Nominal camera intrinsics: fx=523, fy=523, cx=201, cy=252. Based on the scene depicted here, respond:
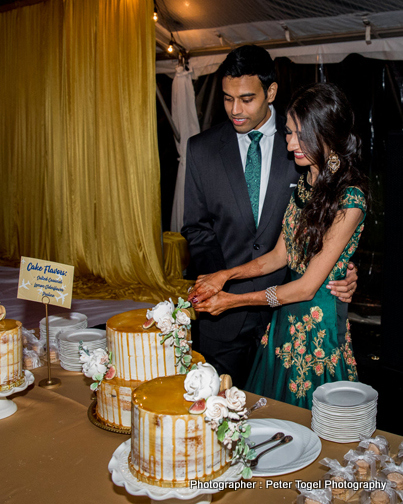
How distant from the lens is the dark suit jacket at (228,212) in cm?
217

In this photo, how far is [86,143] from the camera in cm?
518

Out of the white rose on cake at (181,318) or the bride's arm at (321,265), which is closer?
the white rose on cake at (181,318)

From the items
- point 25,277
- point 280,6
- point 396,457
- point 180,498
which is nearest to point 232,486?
point 180,498

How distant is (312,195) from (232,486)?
973mm

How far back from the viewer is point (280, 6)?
4.09 metres

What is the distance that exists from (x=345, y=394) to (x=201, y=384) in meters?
0.59

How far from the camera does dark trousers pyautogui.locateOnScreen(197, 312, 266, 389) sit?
7.42 ft

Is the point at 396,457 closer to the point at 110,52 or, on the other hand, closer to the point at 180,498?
the point at 180,498

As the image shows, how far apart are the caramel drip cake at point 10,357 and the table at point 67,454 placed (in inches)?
4.2

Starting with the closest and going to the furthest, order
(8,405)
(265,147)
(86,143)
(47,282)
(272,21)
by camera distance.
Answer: (8,405) → (47,282) → (265,147) → (272,21) → (86,143)

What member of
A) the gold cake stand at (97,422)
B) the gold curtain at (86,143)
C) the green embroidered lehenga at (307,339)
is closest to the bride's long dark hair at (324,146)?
the green embroidered lehenga at (307,339)

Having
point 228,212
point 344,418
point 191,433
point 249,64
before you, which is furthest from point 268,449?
point 249,64

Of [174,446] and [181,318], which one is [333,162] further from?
[174,446]

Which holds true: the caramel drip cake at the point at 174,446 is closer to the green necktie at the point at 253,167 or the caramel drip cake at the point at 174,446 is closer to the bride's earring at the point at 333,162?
the bride's earring at the point at 333,162
